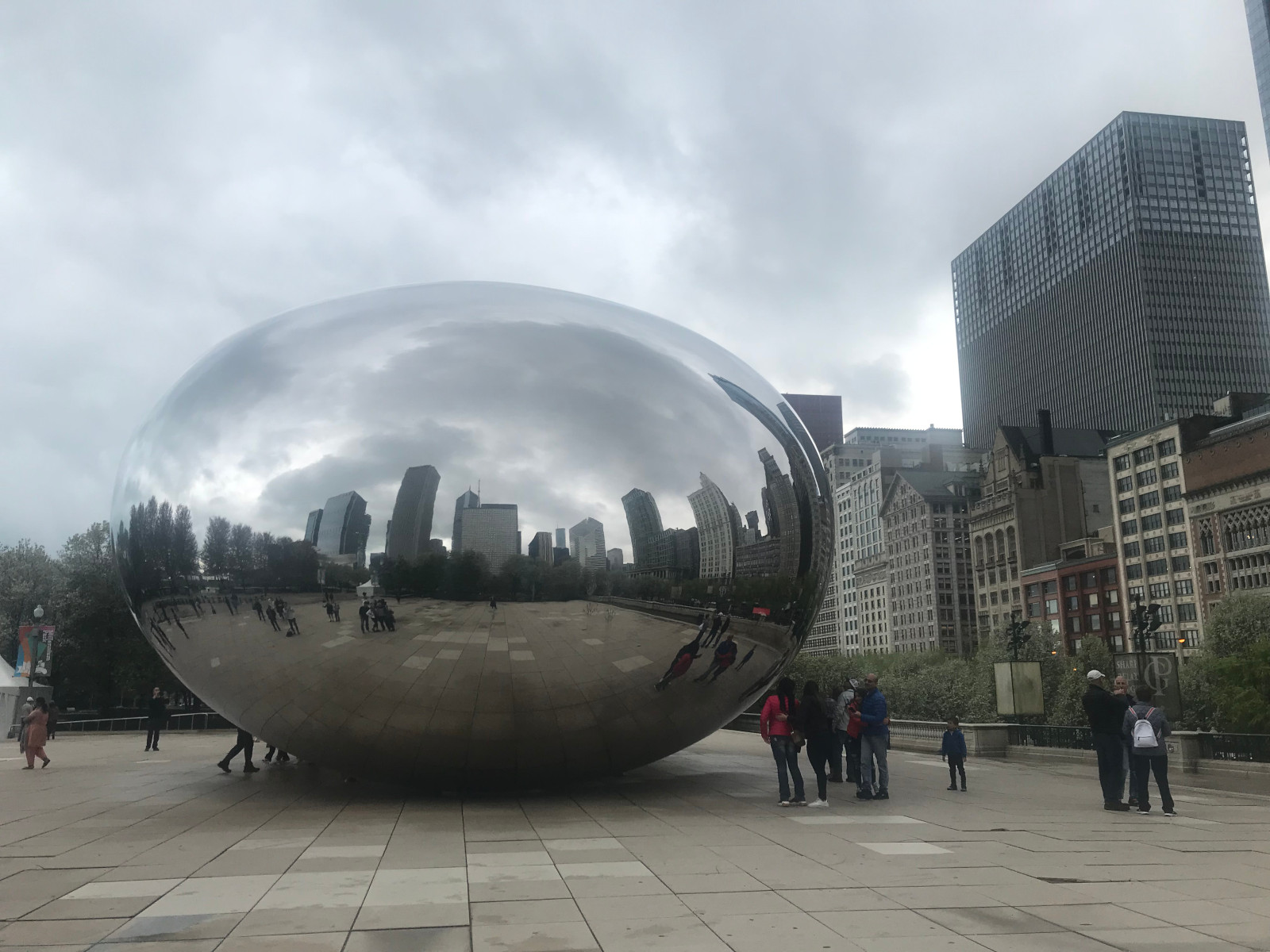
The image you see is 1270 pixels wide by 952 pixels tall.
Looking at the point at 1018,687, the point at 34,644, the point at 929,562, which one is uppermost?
the point at 929,562

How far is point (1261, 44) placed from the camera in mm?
159625

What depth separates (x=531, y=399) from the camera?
30.9ft

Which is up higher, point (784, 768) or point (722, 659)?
point (722, 659)

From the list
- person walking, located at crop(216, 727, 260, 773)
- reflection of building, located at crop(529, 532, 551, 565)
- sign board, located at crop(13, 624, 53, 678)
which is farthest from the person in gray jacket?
sign board, located at crop(13, 624, 53, 678)

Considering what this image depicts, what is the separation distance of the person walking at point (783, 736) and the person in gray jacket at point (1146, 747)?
13.0ft

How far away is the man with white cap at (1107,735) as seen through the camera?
11.8 metres

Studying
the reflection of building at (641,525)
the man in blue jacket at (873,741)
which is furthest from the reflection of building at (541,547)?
the man in blue jacket at (873,741)

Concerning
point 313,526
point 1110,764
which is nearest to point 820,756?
point 1110,764

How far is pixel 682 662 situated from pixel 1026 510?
13638cm

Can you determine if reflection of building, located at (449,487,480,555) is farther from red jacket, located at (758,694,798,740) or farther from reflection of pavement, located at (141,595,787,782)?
red jacket, located at (758,694,798,740)

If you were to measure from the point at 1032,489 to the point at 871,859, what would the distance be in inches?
5466

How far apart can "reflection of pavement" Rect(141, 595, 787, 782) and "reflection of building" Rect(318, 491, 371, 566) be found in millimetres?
495

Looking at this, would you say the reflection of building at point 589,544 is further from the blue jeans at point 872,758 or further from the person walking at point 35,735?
the person walking at point 35,735

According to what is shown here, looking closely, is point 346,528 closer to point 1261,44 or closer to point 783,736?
point 783,736
